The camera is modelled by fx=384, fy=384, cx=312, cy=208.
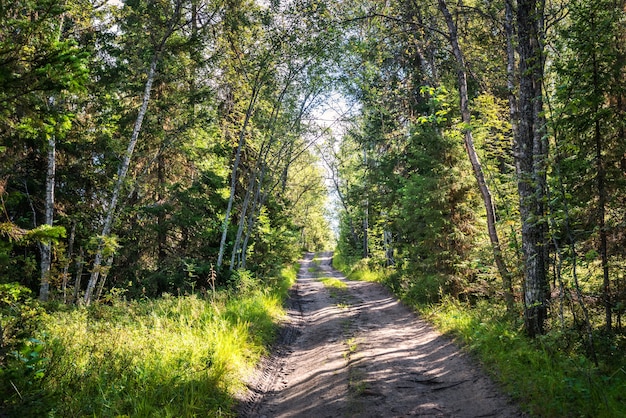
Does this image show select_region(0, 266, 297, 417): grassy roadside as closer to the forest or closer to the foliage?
the forest

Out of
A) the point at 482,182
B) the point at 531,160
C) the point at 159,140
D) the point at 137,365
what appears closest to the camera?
the point at 137,365

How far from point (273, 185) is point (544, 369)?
1659cm

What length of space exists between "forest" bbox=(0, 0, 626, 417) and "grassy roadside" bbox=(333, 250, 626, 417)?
4 centimetres

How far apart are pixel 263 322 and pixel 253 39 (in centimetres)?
1071

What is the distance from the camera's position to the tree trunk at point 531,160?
6.37 metres

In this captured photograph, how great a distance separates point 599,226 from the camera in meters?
5.20

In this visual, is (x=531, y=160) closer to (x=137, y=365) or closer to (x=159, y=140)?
(x=137, y=365)

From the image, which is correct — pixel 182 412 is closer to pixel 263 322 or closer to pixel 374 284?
pixel 263 322

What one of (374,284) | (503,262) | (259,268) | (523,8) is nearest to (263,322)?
(503,262)

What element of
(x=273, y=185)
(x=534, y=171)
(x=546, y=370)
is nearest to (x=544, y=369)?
(x=546, y=370)

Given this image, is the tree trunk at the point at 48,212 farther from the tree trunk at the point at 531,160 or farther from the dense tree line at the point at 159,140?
the tree trunk at the point at 531,160

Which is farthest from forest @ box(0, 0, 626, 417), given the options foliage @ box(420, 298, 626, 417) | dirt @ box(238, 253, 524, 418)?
dirt @ box(238, 253, 524, 418)

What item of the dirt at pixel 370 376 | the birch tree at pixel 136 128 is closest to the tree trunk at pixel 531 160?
the dirt at pixel 370 376

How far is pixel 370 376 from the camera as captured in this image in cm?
614
